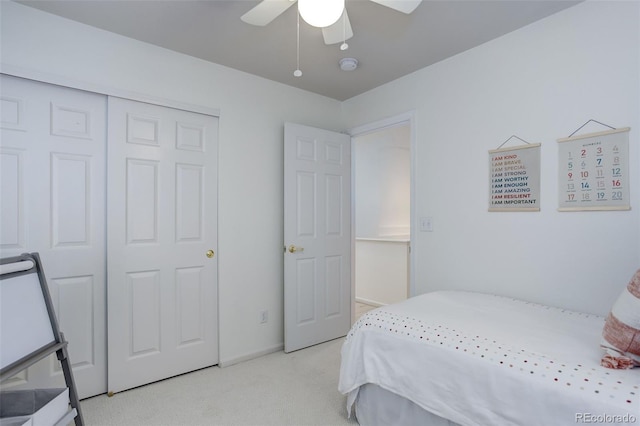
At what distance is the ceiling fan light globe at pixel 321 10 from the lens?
1.33 meters

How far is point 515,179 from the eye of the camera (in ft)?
7.27

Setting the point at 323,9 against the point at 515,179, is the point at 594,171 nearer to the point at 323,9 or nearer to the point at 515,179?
the point at 515,179

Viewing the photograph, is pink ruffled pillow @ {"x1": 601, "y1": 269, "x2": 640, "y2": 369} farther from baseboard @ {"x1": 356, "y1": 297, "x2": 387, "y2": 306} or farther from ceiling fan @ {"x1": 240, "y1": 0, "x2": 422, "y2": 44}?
baseboard @ {"x1": 356, "y1": 297, "x2": 387, "y2": 306}

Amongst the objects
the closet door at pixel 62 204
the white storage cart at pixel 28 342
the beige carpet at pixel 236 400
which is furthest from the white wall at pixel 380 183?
the white storage cart at pixel 28 342

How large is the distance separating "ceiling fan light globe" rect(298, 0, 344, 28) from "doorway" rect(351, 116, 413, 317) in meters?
2.96

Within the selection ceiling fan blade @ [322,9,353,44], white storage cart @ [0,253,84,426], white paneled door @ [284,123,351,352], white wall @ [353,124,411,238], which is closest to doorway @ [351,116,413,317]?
white wall @ [353,124,411,238]

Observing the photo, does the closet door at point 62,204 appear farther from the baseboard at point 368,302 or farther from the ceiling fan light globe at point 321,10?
the baseboard at point 368,302

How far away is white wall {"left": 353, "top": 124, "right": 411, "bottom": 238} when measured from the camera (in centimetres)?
488

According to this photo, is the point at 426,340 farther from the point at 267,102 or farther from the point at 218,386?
the point at 267,102

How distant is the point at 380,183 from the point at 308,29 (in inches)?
119

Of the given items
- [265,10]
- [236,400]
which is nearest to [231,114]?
[265,10]

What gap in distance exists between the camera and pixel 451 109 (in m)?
2.59

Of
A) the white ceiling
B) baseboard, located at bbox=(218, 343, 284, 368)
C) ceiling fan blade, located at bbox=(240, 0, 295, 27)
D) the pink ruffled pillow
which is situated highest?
the white ceiling
